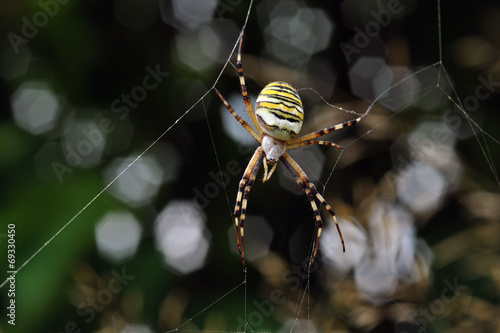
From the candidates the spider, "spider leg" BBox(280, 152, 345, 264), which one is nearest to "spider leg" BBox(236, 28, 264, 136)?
the spider

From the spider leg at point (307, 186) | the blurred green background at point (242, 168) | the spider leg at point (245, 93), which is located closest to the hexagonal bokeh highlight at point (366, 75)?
the blurred green background at point (242, 168)

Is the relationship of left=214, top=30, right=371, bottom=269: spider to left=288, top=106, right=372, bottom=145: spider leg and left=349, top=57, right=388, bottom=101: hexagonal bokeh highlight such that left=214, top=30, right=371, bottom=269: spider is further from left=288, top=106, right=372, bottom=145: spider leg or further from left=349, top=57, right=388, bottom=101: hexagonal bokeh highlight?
left=349, top=57, right=388, bottom=101: hexagonal bokeh highlight

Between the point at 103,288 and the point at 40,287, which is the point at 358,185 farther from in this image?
the point at 40,287

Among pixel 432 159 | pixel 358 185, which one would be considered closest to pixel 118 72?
pixel 358 185

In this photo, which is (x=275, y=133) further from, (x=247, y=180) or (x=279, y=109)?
(x=247, y=180)

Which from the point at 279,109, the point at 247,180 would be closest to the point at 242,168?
the point at 247,180

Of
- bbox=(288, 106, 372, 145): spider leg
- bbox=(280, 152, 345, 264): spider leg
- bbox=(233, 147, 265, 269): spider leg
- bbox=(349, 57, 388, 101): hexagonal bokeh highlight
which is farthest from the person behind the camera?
bbox=(349, 57, 388, 101): hexagonal bokeh highlight

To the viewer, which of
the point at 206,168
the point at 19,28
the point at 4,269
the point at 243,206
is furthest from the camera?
the point at 206,168

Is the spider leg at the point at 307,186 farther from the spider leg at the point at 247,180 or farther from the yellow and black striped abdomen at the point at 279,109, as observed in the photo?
the yellow and black striped abdomen at the point at 279,109
